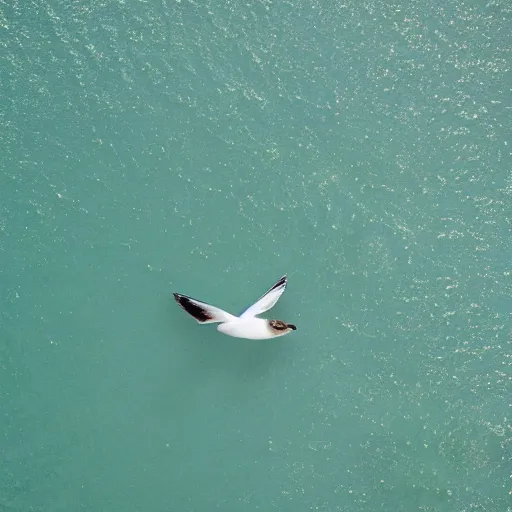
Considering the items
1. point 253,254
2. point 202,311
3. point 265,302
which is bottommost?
point 202,311

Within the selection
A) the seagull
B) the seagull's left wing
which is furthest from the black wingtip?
the seagull's left wing

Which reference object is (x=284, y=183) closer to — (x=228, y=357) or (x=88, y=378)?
(x=228, y=357)

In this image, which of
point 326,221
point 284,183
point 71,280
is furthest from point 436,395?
point 71,280

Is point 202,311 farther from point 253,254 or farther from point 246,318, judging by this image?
point 253,254

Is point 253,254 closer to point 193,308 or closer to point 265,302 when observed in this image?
point 265,302

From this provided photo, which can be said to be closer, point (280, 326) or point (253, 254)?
point (280, 326)

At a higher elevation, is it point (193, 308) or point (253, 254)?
point (253, 254)

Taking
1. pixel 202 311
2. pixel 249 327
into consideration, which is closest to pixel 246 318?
pixel 249 327
